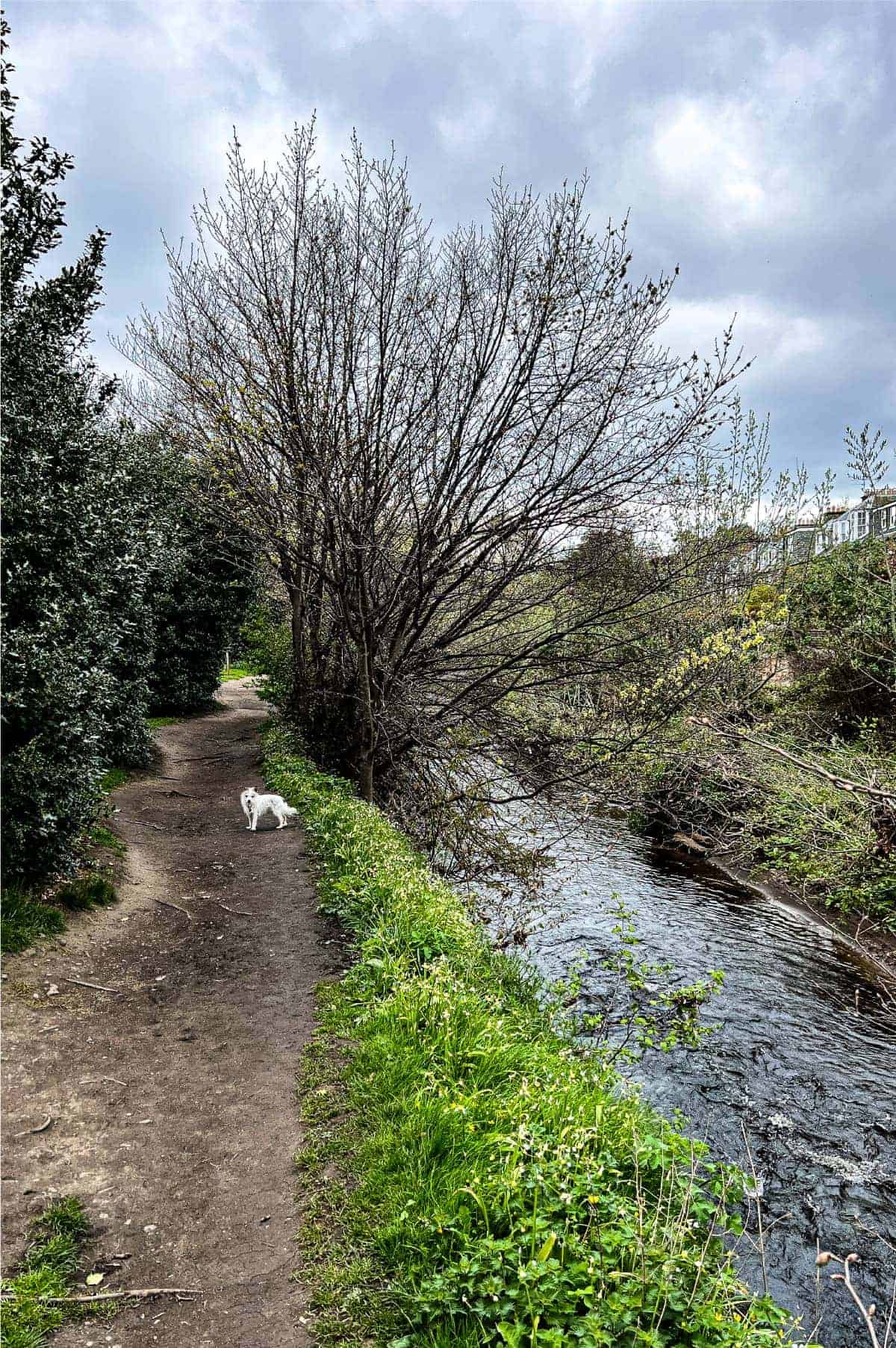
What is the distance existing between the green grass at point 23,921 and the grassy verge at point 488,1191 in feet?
7.45

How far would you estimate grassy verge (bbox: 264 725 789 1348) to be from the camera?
8.43ft

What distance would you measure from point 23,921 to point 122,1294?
11.1ft

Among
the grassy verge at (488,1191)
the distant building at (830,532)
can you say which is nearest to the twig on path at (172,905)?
the grassy verge at (488,1191)

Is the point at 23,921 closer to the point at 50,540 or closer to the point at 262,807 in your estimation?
the point at 50,540

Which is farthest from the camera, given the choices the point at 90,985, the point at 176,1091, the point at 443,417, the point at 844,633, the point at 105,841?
the point at 844,633

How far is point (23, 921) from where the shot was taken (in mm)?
5797

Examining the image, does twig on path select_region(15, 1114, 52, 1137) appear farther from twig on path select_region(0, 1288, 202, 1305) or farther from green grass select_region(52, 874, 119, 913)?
green grass select_region(52, 874, 119, 913)

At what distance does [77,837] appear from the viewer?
6.70 metres

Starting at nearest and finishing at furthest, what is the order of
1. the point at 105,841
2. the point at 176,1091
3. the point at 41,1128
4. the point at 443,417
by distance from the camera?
the point at 41,1128 → the point at 176,1091 → the point at 105,841 → the point at 443,417

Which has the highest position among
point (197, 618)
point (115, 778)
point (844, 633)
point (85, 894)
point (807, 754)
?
point (844, 633)

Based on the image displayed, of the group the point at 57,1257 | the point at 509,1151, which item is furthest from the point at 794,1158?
the point at 57,1257

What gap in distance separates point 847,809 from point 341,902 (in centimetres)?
628

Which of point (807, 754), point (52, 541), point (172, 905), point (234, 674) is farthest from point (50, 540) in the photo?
point (234, 674)

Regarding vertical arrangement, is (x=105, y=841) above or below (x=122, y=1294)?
above
